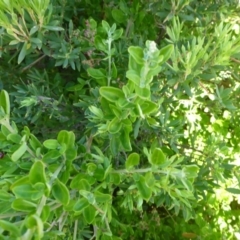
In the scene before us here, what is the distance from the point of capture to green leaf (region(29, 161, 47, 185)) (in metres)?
0.69

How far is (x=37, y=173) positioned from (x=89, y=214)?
172 millimetres

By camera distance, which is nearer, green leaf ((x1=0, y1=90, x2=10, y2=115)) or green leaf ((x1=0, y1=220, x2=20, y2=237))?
green leaf ((x1=0, y1=220, x2=20, y2=237))

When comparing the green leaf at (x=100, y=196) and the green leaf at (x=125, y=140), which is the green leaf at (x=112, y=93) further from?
the green leaf at (x=100, y=196)

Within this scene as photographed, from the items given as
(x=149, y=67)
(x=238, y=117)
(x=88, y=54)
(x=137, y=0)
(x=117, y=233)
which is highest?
(x=149, y=67)

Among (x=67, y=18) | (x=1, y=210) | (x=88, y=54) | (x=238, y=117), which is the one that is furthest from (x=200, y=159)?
(x=1, y=210)

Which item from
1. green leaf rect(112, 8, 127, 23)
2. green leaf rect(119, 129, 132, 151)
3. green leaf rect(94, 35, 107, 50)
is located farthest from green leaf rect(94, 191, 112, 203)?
green leaf rect(112, 8, 127, 23)

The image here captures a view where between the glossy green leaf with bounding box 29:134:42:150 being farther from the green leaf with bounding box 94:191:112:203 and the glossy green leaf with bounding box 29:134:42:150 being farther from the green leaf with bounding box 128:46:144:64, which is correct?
the green leaf with bounding box 128:46:144:64

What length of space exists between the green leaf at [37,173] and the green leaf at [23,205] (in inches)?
1.4

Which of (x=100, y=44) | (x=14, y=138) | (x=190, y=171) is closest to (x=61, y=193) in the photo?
(x=14, y=138)

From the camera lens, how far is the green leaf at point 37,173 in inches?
27.1

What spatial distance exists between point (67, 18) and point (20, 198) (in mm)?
749

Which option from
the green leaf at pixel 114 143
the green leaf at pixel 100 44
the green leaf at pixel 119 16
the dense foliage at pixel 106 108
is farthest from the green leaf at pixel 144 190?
the green leaf at pixel 119 16

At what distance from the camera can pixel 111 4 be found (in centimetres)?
135

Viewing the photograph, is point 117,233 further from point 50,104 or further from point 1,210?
point 1,210
